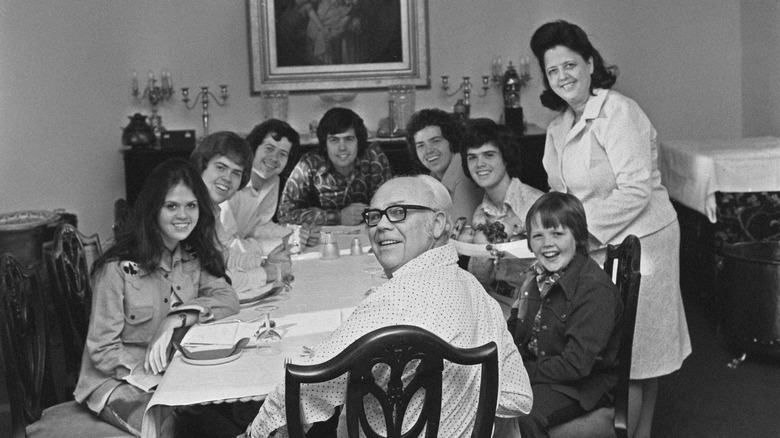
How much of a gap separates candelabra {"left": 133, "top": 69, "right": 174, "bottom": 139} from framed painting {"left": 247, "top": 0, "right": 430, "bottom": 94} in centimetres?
66

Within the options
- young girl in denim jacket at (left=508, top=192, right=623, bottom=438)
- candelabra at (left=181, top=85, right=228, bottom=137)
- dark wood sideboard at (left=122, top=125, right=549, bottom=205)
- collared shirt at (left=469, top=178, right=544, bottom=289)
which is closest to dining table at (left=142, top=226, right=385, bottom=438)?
collared shirt at (left=469, top=178, right=544, bottom=289)

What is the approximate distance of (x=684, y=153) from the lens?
6230 mm

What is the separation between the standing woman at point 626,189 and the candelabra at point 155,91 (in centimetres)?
452

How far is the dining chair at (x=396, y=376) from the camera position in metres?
2.00

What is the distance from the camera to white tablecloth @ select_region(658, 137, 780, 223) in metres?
5.67

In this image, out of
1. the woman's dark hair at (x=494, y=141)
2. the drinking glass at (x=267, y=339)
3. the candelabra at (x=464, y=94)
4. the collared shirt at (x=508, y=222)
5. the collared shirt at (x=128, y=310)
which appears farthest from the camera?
the candelabra at (x=464, y=94)

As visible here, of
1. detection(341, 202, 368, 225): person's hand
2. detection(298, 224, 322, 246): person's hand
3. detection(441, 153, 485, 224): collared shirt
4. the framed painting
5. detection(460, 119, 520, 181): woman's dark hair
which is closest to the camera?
detection(460, 119, 520, 181): woman's dark hair

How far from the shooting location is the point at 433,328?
2129 millimetres

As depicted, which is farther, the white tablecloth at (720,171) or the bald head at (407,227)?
the white tablecloth at (720,171)

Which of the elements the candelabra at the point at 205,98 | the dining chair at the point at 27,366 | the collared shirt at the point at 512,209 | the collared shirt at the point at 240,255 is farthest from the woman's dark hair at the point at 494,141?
the candelabra at the point at 205,98

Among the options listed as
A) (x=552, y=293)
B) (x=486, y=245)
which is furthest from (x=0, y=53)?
(x=552, y=293)

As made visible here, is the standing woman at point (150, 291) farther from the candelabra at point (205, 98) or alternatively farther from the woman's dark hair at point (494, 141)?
the candelabra at point (205, 98)

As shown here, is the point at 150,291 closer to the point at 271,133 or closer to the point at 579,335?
the point at 579,335

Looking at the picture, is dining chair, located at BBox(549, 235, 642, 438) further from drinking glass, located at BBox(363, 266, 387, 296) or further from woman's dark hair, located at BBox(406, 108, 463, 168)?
woman's dark hair, located at BBox(406, 108, 463, 168)
